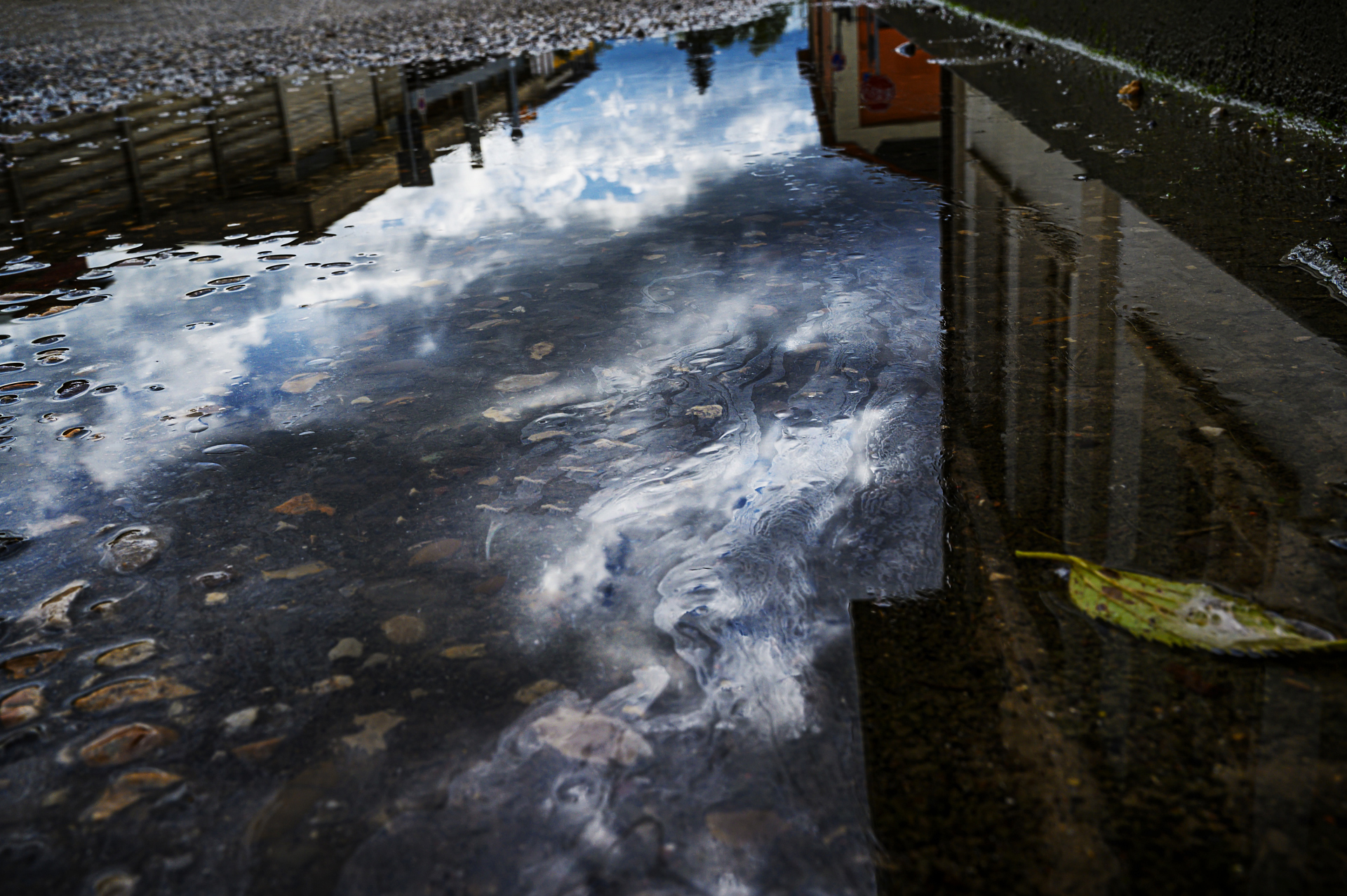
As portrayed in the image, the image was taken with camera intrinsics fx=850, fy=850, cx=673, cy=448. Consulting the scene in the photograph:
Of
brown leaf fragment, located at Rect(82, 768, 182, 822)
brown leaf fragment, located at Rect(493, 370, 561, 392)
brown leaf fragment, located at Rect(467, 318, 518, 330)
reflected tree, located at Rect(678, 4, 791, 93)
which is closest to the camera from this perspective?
brown leaf fragment, located at Rect(82, 768, 182, 822)

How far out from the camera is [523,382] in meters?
2.30

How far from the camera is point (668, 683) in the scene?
4.23 ft

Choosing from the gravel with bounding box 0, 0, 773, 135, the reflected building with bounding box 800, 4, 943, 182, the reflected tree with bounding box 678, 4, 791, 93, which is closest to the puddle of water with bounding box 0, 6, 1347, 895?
the reflected building with bounding box 800, 4, 943, 182

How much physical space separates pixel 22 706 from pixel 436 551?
68cm

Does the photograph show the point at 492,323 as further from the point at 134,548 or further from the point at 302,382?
the point at 134,548

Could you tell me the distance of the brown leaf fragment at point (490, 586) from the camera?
1.52 metres

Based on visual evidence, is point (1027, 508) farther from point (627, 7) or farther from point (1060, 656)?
point (627, 7)

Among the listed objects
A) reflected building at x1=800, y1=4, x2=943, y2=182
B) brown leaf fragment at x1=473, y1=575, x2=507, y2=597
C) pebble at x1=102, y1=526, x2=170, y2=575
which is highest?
reflected building at x1=800, y1=4, x2=943, y2=182

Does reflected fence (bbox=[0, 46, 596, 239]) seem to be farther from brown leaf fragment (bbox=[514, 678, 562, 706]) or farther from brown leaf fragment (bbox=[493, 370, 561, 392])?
brown leaf fragment (bbox=[514, 678, 562, 706])

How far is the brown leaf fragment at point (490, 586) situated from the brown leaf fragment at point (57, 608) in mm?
727

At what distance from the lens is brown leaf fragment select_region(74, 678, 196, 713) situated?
1333mm

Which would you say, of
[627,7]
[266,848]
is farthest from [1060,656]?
[627,7]

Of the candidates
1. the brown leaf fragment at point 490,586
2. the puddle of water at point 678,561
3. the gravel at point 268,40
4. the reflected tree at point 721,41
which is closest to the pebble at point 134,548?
the puddle of water at point 678,561

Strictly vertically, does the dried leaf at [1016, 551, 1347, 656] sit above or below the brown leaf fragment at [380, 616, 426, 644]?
above
